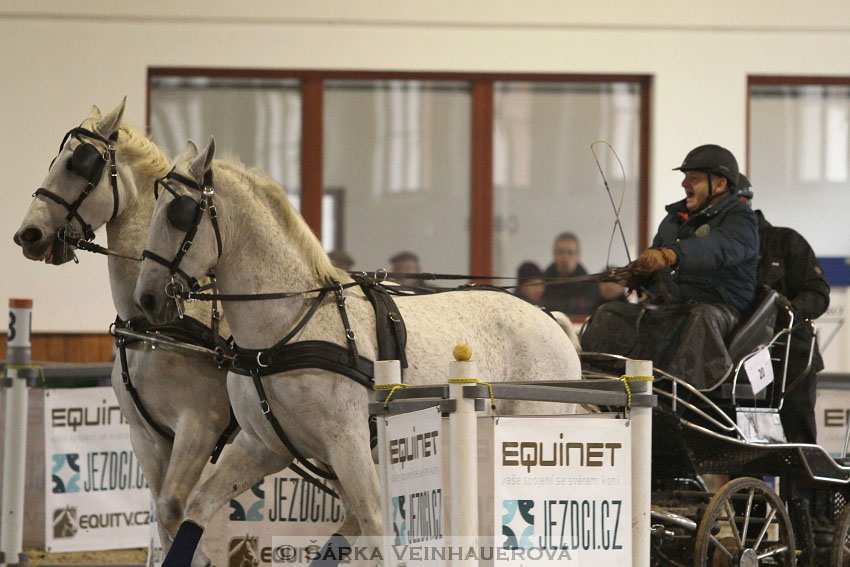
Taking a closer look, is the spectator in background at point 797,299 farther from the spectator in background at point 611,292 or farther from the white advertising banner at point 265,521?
the spectator in background at point 611,292

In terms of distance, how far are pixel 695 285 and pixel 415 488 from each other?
248 centimetres

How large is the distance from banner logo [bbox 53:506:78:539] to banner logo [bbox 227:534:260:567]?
1.26 meters

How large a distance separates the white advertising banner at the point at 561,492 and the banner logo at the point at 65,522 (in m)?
3.65

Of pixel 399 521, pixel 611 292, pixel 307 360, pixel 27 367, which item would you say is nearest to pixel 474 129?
pixel 611 292

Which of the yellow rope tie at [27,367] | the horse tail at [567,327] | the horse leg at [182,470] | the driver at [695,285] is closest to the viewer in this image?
the horse leg at [182,470]

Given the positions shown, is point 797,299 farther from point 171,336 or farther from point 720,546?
point 171,336

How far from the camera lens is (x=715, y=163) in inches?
236

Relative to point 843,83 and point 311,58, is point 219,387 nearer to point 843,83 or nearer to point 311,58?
point 311,58

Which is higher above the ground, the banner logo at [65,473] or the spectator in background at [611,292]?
the spectator in background at [611,292]

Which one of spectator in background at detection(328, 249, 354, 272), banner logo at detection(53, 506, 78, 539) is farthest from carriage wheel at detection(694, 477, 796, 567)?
spectator in background at detection(328, 249, 354, 272)

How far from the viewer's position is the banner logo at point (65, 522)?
6770 mm

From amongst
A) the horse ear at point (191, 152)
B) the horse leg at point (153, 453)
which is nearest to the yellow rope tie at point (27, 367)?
the horse leg at point (153, 453)

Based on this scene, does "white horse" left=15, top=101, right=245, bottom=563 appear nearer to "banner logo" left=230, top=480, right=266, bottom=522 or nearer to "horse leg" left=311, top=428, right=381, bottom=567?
"banner logo" left=230, top=480, right=266, bottom=522

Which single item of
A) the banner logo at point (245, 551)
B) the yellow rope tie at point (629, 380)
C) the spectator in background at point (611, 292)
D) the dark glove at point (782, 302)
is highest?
the spectator in background at point (611, 292)
